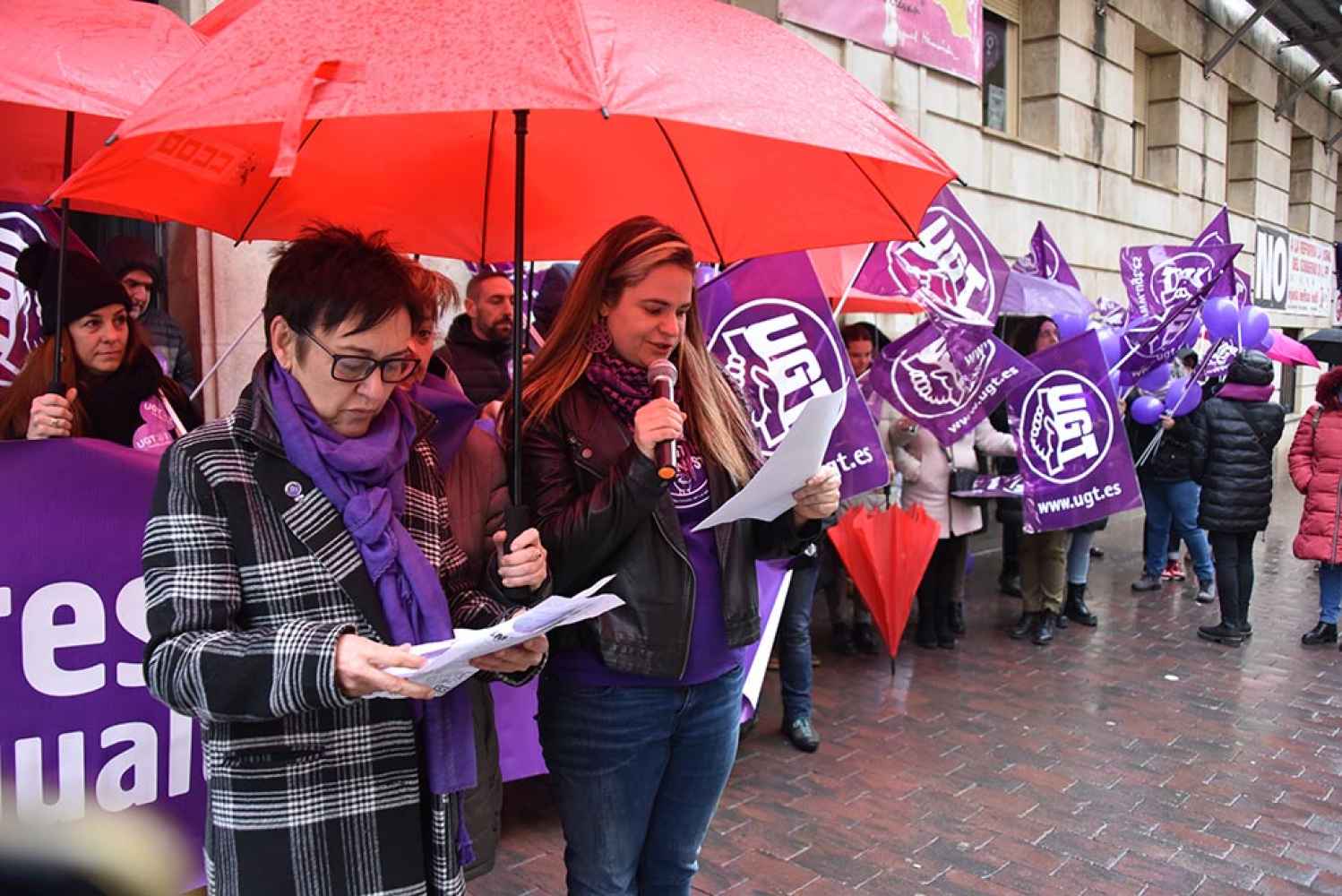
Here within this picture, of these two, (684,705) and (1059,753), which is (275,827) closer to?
(684,705)

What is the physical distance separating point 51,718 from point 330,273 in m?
1.66

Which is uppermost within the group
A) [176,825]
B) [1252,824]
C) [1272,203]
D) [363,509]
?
[1272,203]

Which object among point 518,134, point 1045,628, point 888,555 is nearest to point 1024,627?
point 1045,628

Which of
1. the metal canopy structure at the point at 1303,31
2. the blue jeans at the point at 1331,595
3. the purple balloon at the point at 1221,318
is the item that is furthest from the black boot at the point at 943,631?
the metal canopy structure at the point at 1303,31

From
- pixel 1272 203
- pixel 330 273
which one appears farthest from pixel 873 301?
pixel 1272 203

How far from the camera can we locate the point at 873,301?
7387mm

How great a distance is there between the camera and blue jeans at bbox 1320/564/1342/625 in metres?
7.06

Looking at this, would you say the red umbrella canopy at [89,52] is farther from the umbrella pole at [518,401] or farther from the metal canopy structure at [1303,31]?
the metal canopy structure at [1303,31]

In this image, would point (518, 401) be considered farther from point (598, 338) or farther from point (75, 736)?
point (75, 736)

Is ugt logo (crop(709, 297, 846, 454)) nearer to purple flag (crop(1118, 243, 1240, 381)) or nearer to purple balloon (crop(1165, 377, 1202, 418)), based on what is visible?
purple flag (crop(1118, 243, 1240, 381))

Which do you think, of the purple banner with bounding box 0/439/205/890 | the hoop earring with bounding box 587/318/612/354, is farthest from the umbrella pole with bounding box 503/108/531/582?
the purple banner with bounding box 0/439/205/890

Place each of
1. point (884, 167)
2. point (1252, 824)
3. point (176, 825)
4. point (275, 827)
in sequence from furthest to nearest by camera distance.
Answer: point (1252, 824) → point (176, 825) → point (884, 167) → point (275, 827)

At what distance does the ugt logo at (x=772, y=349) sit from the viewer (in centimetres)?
448

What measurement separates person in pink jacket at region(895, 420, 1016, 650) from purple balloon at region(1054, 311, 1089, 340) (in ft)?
4.69
